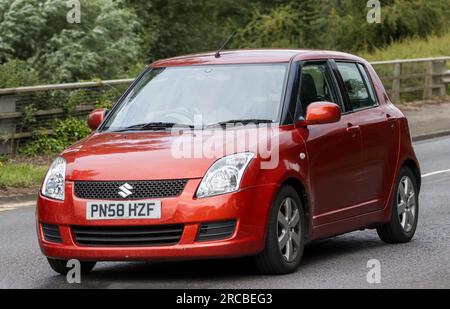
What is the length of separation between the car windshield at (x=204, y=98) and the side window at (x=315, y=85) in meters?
0.23

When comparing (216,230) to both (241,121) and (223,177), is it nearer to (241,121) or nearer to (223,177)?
(223,177)

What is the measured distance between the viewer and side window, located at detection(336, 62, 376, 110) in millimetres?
10914

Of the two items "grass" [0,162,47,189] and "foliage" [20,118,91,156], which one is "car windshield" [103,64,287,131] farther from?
"foliage" [20,118,91,156]

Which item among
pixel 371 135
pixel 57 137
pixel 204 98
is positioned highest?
pixel 204 98

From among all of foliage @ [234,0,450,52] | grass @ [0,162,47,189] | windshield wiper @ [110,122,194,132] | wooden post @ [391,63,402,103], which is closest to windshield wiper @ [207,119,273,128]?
windshield wiper @ [110,122,194,132]

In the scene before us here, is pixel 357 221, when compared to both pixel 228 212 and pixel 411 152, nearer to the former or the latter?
pixel 411 152

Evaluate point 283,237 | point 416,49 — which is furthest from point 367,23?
point 283,237

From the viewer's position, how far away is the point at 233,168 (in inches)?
348

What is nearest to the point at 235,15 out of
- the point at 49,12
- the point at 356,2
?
the point at 356,2

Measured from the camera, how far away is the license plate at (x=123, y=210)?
28.7 feet

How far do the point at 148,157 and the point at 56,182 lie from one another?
2.40 ft

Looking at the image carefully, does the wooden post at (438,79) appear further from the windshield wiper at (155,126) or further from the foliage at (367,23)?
the windshield wiper at (155,126)

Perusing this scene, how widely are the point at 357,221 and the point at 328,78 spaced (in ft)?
3.91

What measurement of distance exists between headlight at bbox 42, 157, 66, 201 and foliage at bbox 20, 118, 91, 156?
38.9ft
